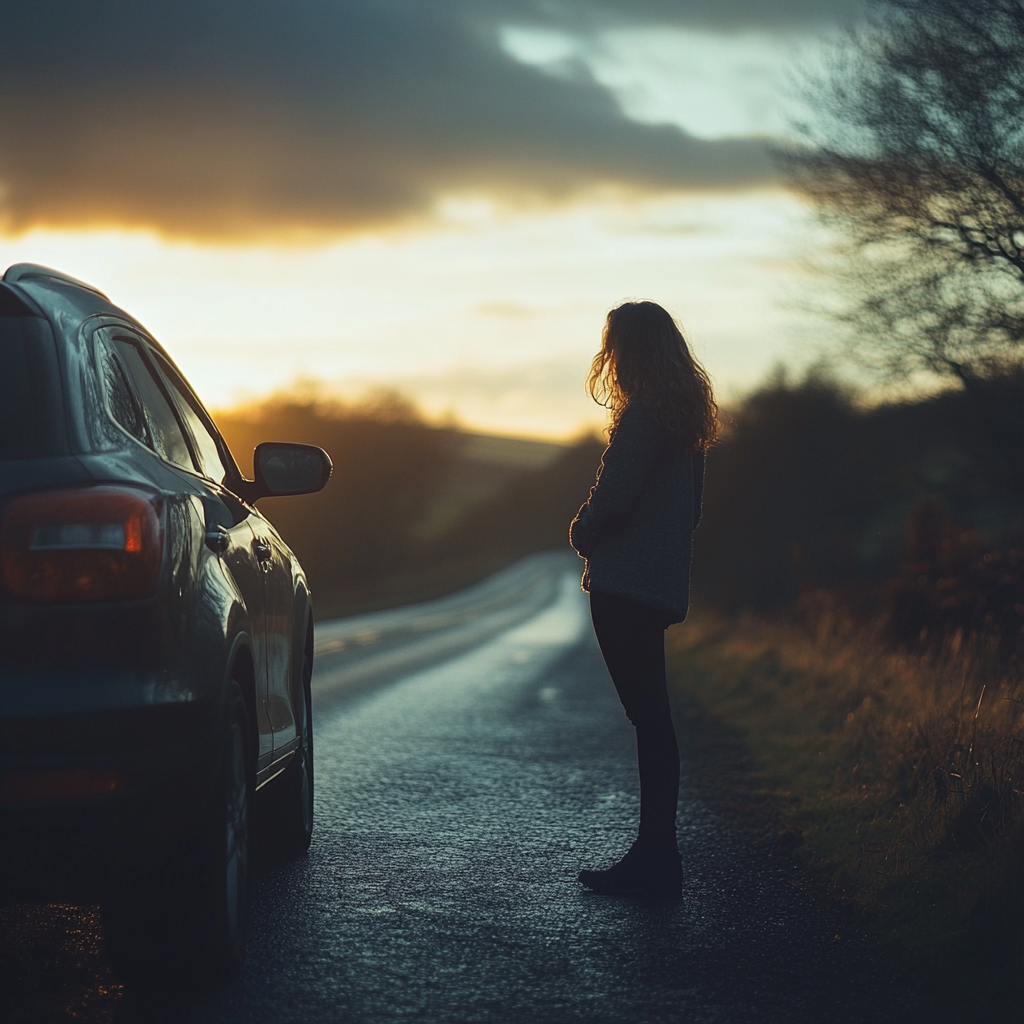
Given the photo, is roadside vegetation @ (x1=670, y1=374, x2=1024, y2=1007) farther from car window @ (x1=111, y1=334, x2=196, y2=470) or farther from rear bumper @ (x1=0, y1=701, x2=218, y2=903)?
car window @ (x1=111, y1=334, x2=196, y2=470)

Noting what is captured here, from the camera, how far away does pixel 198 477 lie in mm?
4168

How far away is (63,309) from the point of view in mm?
3475

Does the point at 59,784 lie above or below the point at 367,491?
above

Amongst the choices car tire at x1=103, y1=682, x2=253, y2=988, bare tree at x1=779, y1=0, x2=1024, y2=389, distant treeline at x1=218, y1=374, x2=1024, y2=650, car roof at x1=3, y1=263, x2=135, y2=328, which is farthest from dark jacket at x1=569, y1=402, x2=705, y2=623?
bare tree at x1=779, y1=0, x2=1024, y2=389

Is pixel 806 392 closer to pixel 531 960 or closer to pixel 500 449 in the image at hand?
pixel 531 960

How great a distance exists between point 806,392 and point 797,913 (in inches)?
1444

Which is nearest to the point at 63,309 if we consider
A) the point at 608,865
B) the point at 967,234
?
the point at 608,865

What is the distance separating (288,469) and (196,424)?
0.59 m

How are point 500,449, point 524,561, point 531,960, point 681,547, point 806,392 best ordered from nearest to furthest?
point 531,960 → point 681,547 → point 806,392 → point 524,561 → point 500,449

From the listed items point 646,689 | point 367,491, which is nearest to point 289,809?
point 646,689

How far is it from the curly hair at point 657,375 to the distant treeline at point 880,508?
39.2 inches

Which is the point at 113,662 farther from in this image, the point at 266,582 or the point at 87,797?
the point at 266,582

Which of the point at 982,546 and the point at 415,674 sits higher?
the point at 982,546

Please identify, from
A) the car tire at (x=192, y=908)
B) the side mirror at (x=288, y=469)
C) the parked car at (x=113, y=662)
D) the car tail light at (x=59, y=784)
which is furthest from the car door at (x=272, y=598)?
the car tail light at (x=59, y=784)
